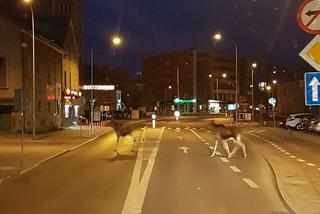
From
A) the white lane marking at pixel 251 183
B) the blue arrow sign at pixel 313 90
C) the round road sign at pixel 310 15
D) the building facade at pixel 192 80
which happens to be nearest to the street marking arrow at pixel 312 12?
the round road sign at pixel 310 15

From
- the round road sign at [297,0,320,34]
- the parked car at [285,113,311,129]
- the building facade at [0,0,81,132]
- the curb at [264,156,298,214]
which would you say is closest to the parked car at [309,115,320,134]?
the parked car at [285,113,311,129]

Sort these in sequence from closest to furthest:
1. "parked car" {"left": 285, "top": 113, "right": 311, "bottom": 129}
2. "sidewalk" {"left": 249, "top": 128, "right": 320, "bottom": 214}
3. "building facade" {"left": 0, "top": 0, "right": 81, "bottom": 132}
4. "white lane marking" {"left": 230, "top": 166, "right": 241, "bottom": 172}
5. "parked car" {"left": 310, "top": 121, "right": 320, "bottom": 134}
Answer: "sidewalk" {"left": 249, "top": 128, "right": 320, "bottom": 214}
"white lane marking" {"left": 230, "top": 166, "right": 241, "bottom": 172}
"parked car" {"left": 310, "top": 121, "right": 320, "bottom": 134}
"building facade" {"left": 0, "top": 0, "right": 81, "bottom": 132}
"parked car" {"left": 285, "top": 113, "right": 311, "bottom": 129}

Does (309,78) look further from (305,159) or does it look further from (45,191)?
(305,159)

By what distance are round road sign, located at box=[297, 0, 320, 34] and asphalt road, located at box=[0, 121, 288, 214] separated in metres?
3.89

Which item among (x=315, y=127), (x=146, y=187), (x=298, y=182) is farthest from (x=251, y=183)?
(x=315, y=127)

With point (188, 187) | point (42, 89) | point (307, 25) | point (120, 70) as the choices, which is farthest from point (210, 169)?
point (120, 70)

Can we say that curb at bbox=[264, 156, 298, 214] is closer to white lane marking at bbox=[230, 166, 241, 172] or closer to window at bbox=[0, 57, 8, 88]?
white lane marking at bbox=[230, 166, 241, 172]

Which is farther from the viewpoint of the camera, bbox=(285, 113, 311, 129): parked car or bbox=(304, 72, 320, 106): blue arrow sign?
bbox=(285, 113, 311, 129): parked car

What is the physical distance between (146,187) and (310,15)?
714 cm

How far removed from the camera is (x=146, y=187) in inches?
547

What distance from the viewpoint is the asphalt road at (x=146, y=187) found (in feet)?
36.4

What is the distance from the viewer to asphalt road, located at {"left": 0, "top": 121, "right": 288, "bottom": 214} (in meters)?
11.1

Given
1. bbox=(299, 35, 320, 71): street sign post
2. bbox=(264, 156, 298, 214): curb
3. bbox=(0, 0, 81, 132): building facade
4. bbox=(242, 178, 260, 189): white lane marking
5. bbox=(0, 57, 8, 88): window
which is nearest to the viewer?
bbox=(299, 35, 320, 71): street sign post

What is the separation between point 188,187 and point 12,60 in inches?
1395
